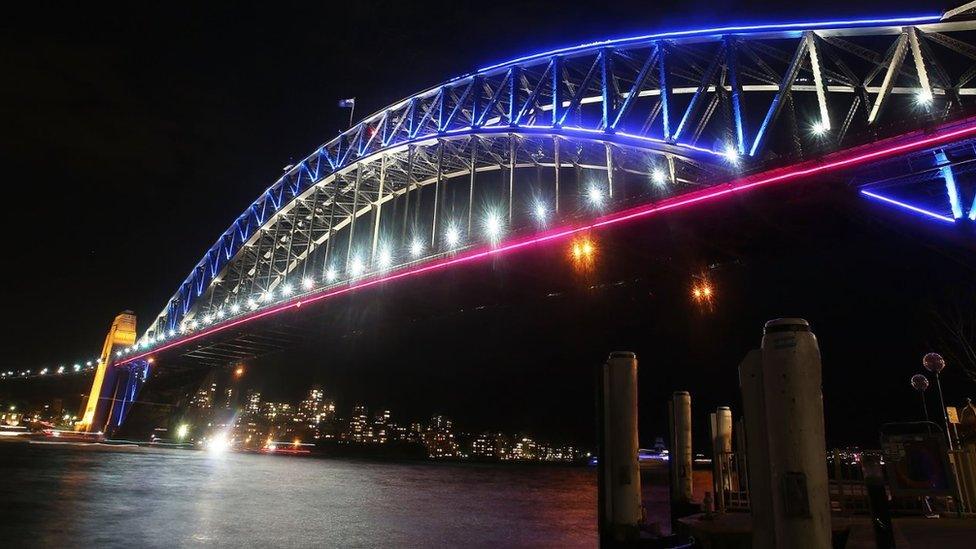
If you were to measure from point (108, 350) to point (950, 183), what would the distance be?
95.1 m

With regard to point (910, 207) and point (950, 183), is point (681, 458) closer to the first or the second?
point (950, 183)

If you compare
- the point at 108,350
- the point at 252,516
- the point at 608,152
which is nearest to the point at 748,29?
the point at 608,152

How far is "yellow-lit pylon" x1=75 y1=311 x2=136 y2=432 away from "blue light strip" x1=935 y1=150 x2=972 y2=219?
9108 cm

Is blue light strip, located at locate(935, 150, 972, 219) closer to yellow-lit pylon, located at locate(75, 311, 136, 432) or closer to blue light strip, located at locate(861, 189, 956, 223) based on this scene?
blue light strip, located at locate(861, 189, 956, 223)

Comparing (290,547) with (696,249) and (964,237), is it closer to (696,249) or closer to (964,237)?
(964,237)

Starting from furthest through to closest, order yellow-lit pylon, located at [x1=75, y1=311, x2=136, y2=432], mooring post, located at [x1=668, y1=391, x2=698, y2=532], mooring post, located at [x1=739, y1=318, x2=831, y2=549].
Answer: yellow-lit pylon, located at [x1=75, y1=311, x2=136, y2=432], mooring post, located at [x1=668, y1=391, x2=698, y2=532], mooring post, located at [x1=739, y1=318, x2=831, y2=549]

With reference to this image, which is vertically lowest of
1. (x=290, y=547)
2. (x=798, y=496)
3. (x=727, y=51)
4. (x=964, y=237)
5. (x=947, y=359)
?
(x=290, y=547)

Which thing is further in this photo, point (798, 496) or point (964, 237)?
point (964, 237)

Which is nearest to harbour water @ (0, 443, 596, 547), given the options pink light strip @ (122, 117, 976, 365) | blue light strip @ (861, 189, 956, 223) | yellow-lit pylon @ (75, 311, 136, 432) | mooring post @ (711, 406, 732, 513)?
mooring post @ (711, 406, 732, 513)

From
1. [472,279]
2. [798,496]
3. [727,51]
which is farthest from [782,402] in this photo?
[472,279]

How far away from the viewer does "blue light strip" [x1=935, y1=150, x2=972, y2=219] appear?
17766 mm

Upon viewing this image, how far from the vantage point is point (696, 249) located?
3038 cm

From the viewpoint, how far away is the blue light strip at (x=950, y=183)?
699 inches

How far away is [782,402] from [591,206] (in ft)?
86.8
